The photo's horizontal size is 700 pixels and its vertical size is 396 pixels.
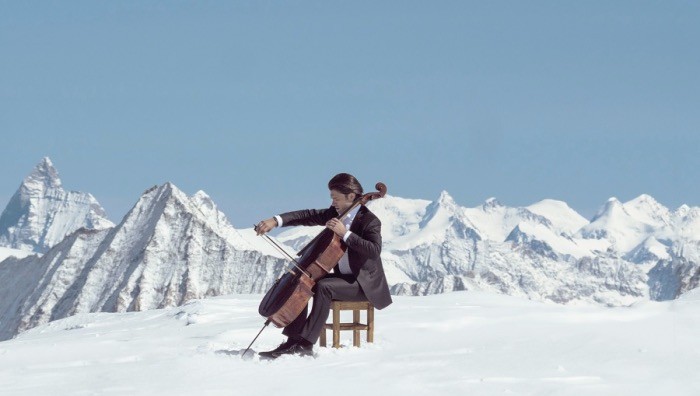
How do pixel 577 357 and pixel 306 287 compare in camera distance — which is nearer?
pixel 577 357

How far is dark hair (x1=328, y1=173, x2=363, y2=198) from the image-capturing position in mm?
15203

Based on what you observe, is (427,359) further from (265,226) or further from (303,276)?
(265,226)

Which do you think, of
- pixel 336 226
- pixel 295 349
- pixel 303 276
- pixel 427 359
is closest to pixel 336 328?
pixel 295 349

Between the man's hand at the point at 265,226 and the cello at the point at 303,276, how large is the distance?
81mm

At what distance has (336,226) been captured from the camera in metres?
14.5

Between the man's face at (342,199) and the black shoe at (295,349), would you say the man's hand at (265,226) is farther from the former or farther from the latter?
the black shoe at (295,349)

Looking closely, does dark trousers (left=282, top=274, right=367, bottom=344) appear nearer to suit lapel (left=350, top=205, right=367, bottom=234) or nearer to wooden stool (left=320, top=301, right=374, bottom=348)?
wooden stool (left=320, top=301, right=374, bottom=348)

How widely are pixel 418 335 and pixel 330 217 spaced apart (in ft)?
8.77

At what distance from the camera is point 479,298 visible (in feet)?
76.7

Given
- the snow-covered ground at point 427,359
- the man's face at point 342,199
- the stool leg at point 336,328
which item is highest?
the man's face at point 342,199

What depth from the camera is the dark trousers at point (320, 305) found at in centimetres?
1495

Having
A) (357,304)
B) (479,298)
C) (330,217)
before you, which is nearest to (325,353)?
(357,304)

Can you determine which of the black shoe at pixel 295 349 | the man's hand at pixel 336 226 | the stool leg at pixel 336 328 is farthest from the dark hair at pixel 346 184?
the black shoe at pixel 295 349

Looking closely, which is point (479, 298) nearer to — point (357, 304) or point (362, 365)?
point (357, 304)
